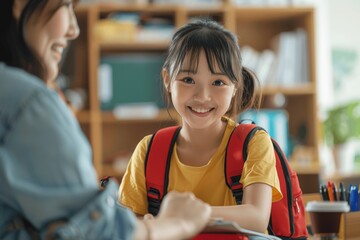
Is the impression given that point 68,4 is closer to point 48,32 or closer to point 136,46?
point 48,32

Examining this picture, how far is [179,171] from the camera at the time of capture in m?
1.51

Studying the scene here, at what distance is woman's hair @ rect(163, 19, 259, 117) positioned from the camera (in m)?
1.52

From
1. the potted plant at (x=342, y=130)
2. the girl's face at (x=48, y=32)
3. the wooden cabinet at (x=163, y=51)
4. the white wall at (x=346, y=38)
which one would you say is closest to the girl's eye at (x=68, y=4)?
the girl's face at (x=48, y=32)

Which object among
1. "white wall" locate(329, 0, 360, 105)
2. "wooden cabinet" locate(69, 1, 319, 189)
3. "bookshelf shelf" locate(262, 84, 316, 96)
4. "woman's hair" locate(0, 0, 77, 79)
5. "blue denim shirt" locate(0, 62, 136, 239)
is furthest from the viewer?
"white wall" locate(329, 0, 360, 105)

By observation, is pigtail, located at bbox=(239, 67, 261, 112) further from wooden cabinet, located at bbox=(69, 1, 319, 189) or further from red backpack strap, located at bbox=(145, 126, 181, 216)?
wooden cabinet, located at bbox=(69, 1, 319, 189)

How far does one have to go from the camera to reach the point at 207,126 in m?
1.59

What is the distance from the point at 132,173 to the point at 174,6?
2.89m

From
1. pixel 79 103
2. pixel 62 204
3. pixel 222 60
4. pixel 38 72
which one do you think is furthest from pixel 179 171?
pixel 79 103

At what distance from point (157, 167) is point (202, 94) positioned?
194 mm

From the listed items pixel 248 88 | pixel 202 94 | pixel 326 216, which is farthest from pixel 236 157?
pixel 326 216

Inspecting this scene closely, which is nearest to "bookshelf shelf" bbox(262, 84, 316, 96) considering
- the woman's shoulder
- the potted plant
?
the potted plant

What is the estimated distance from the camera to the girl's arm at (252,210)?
1238mm

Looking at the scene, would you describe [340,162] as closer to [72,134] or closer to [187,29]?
[187,29]

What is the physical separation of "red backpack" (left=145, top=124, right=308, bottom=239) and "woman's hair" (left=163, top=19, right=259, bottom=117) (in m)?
0.13
